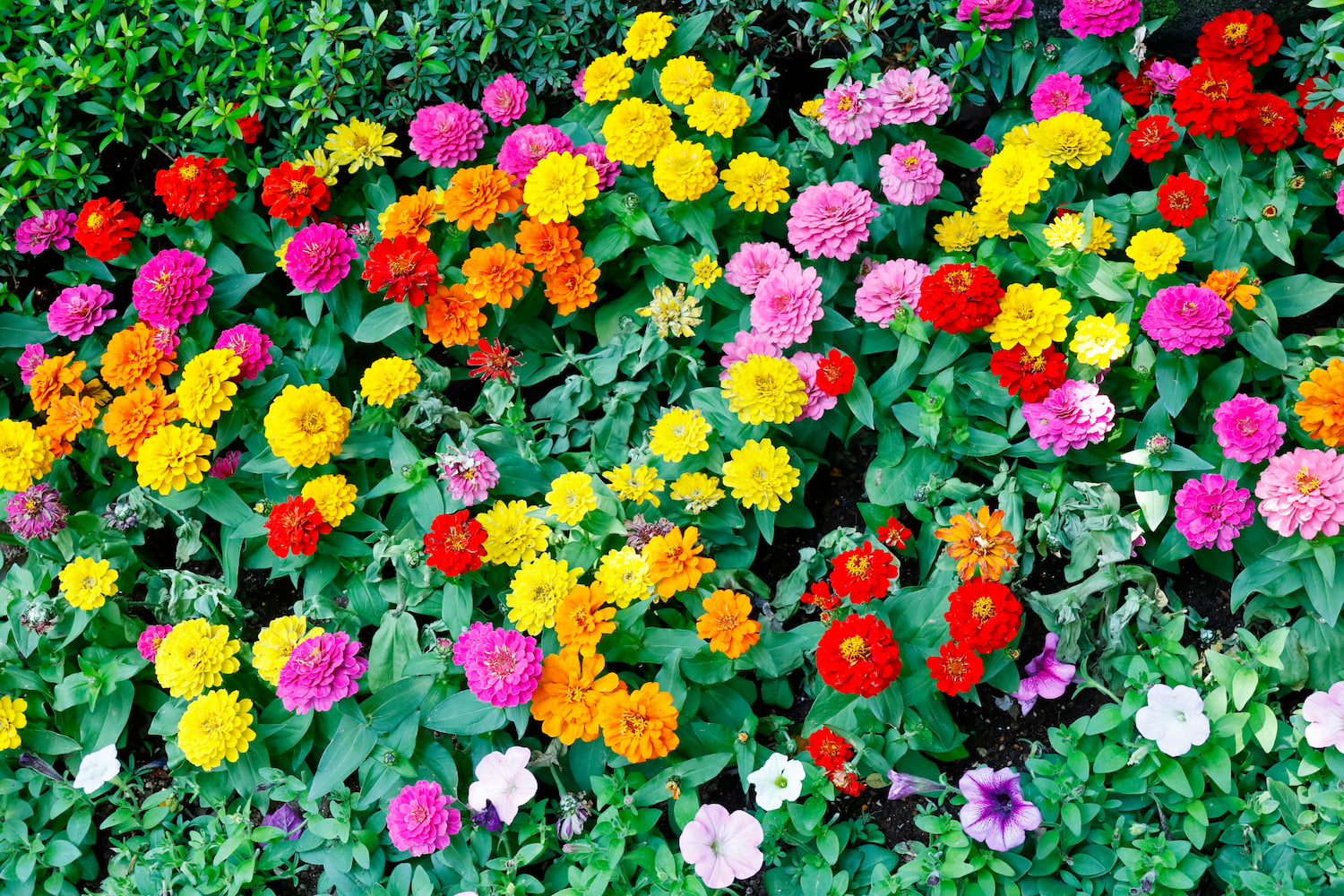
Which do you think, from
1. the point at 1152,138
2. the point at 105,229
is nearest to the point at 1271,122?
the point at 1152,138

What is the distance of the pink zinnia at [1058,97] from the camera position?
326 centimetres

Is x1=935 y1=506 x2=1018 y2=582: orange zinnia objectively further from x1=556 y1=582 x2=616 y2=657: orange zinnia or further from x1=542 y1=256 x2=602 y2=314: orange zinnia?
x1=542 y1=256 x2=602 y2=314: orange zinnia

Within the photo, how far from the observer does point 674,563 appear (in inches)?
107

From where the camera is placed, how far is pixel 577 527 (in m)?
3.00

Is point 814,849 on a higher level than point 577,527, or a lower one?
lower

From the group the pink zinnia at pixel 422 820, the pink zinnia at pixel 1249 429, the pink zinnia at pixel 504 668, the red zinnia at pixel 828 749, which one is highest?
the pink zinnia at pixel 1249 429

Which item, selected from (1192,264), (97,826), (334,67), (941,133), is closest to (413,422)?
(334,67)

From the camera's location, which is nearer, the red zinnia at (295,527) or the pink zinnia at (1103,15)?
the red zinnia at (295,527)

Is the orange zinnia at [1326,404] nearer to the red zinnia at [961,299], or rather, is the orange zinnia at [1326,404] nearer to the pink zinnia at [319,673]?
the red zinnia at [961,299]

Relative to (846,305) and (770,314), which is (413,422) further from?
(846,305)

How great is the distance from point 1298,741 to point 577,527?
204 cm

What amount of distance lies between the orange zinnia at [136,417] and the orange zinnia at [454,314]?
849mm

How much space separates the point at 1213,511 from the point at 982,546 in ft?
2.03

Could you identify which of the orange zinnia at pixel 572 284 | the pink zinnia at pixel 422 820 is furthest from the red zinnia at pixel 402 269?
the pink zinnia at pixel 422 820
